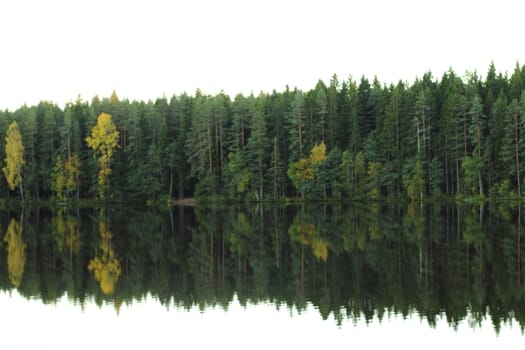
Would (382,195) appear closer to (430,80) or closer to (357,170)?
(357,170)

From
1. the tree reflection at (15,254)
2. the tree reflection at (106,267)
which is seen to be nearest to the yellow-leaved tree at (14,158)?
the tree reflection at (15,254)

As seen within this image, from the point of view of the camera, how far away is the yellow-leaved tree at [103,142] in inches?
3671

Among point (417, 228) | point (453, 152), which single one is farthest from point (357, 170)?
point (417, 228)

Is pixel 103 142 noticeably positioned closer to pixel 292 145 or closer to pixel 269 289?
pixel 292 145

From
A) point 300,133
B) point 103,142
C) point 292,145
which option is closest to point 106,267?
point 292,145

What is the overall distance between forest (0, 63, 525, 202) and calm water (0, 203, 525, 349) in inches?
1688

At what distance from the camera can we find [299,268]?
27844 mm

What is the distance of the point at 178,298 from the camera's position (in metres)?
23.0

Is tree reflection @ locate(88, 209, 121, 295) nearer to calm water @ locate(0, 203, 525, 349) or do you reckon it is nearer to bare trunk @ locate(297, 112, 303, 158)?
calm water @ locate(0, 203, 525, 349)

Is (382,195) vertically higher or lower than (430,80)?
lower

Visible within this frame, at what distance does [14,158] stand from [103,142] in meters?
12.9

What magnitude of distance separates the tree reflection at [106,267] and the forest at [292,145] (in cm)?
5058

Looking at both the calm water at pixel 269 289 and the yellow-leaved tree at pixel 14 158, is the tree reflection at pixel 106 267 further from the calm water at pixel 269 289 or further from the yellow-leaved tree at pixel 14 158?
the yellow-leaved tree at pixel 14 158

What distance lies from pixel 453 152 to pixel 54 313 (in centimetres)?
7082
